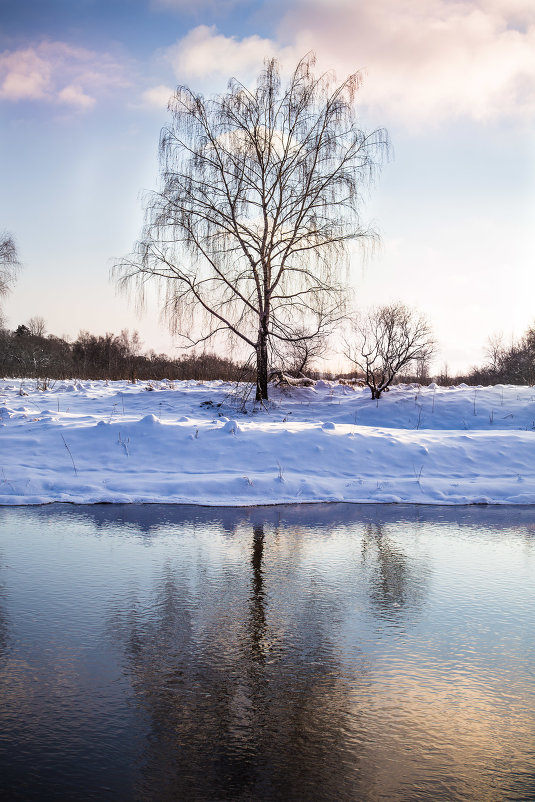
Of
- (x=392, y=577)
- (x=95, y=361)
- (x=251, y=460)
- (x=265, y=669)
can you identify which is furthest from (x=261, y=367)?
(x=95, y=361)

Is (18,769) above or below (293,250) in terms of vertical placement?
below

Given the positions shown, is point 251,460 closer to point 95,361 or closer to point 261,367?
A: point 261,367

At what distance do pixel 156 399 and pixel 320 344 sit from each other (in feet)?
16.3

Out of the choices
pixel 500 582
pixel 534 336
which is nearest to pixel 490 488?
pixel 500 582

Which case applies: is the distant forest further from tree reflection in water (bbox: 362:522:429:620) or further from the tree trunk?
tree reflection in water (bbox: 362:522:429:620)

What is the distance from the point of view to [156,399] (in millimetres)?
18125

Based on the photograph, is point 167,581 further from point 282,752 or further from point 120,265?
point 120,265

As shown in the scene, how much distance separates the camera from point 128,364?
123 ft

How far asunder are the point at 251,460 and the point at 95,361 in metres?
41.2

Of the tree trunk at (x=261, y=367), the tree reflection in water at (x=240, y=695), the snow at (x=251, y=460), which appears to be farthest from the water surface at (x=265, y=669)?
the tree trunk at (x=261, y=367)

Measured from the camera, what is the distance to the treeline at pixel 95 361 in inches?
1048

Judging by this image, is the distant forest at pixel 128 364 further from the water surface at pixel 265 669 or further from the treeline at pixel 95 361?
the water surface at pixel 265 669

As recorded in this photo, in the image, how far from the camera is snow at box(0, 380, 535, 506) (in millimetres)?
9039

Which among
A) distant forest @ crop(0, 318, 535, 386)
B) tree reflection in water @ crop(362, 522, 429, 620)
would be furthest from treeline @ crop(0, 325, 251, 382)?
tree reflection in water @ crop(362, 522, 429, 620)
